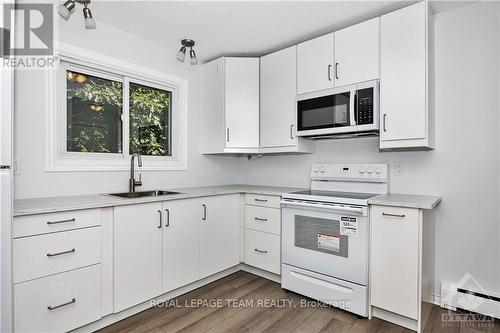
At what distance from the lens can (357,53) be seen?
7.61 feet

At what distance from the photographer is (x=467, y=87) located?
2.14 meters

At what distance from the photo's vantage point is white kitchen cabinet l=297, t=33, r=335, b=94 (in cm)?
249

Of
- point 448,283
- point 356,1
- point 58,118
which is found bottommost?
point 448,283

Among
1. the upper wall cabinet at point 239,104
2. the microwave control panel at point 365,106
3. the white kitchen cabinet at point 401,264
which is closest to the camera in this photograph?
the white kitchen cabinet at point 401,264

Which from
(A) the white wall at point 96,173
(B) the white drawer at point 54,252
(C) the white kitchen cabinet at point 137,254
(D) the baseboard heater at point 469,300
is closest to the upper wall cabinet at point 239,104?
(A) the white wall at point 96,173

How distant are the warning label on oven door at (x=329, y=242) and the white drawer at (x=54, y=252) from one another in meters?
1.69

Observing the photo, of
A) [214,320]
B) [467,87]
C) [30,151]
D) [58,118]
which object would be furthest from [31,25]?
[467,87]

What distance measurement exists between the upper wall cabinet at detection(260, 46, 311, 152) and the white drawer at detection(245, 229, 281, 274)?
3.00ft

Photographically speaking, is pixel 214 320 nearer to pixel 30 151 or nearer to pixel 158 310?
pixel 158 310

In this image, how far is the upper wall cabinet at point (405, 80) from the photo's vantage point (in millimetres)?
2023

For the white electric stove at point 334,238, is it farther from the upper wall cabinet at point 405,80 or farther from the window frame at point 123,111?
the window frame at point 123,111

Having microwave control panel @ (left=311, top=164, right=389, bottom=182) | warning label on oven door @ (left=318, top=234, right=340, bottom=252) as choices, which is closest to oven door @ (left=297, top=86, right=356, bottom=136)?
microwave control panel @ (left=311, top=164, right=389, bottom=182)

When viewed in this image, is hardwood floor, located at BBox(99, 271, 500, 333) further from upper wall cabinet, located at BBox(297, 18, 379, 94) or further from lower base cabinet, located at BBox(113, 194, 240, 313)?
upper wall cabinet, located at BBox(297, 18, 379, 94)

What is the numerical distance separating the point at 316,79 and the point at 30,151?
8.00 feet
